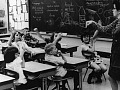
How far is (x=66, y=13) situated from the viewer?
7383 mm

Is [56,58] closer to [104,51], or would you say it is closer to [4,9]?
[104,51]

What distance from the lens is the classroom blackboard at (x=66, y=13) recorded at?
6.41 meters

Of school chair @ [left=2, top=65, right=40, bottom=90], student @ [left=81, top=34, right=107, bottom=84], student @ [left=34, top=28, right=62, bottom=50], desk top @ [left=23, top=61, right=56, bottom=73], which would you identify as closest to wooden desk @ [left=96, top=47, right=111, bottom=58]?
student @ [left=81, top=34, right=107, bottom=84]

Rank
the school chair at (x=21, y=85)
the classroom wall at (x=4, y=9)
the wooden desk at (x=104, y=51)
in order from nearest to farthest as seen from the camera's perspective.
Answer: the school chair at (x=21, y=85), the wooden desk at (x=104, y=51), the classroom wall at (x=4, y=9)

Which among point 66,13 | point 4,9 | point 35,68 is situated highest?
point 4,9

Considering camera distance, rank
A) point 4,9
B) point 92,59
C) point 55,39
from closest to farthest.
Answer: point 55,39
point 92,59
point 4,9

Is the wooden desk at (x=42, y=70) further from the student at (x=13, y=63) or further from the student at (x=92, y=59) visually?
the student at (x=92, y=59)

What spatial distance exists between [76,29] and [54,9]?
1230mm

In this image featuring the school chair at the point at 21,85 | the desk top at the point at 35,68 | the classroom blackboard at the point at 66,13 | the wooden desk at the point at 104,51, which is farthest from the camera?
the classroom blackboard at the point at 66,13

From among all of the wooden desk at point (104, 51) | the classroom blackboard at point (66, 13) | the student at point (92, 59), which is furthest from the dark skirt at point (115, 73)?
the classroom blackboard at point (66, 13)

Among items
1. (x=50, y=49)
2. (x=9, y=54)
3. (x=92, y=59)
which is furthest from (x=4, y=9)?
(x=9, y=54)

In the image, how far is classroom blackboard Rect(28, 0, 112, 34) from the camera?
6411mm

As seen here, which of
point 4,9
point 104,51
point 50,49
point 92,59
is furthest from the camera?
point 4,9

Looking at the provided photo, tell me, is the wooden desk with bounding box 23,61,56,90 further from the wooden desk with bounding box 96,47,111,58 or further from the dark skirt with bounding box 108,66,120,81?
the wooden desk with bounding box 96,47,111,58
